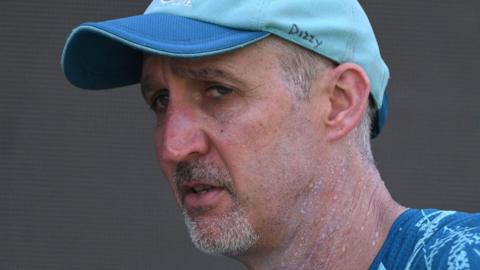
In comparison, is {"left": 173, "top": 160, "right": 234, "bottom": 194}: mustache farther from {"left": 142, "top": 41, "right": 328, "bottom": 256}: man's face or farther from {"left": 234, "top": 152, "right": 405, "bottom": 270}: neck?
{"left": 234, "top": 152, "right": 405, "bottom": 270}: neck

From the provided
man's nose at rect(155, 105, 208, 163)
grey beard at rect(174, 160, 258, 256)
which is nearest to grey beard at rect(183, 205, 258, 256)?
grey beard at rect(174, 160, 258, 256)

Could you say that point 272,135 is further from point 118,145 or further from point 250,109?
point 118,145

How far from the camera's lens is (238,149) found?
1.63m

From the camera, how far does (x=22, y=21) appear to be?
3.71 metres

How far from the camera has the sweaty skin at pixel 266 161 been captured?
163cm

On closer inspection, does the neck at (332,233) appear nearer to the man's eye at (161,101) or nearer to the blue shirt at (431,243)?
the blue shirt at (431,243)

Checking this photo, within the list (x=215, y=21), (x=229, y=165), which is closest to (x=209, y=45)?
(x=215, y=21)

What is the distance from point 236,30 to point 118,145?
209 centimetres

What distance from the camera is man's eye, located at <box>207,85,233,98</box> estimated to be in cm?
166

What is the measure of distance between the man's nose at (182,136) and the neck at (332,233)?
19cm

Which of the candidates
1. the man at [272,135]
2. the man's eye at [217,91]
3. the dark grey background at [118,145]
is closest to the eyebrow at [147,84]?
the man at [272,135]

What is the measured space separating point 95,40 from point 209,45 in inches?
11.0

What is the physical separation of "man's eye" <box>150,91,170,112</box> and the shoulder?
1.53ft

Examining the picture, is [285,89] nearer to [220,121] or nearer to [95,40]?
[220,121]
